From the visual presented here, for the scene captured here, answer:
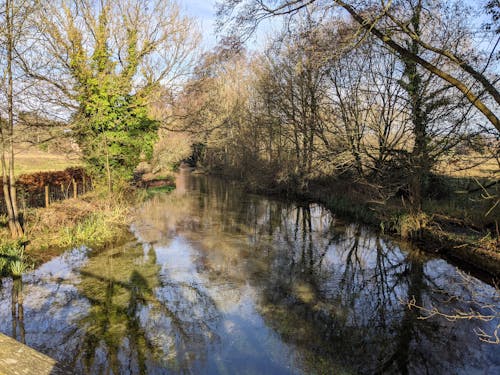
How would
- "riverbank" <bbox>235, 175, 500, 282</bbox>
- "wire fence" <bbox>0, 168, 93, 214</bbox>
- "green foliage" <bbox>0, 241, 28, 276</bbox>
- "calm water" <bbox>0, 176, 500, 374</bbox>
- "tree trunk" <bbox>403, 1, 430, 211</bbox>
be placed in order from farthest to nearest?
"wire fence" <bbox>0, 168, 93, 214</bbox> < "tree trunk" <bbox>403, 1, 430, 211</bbox> < "riverbank" <bbox>235, 175, 500, 282</bbox> < "green foliage" <bbox>0, 241, 28, 276</bbox> < "calm water" <bbox>0, 176, 500, 374</bbox>

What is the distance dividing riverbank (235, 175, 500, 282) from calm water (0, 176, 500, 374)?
0.64m

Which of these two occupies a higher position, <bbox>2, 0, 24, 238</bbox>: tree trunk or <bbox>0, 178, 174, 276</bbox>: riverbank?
<bbox>2, 0, 24, 238</bbox>: tree trunk

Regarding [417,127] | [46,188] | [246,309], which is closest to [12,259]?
[46,188]

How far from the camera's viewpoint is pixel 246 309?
6605 mm

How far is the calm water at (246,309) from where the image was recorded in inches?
198

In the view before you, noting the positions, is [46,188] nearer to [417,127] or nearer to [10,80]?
[10,80]

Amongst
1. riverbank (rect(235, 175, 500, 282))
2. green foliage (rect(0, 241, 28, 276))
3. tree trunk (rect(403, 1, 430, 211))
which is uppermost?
tree trunk (rect(403, 1, 430, 211))

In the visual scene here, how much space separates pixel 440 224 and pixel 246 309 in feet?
25.6

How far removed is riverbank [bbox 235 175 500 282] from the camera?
8695 millimetres

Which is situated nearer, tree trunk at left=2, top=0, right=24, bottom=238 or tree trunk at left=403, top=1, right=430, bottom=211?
tree trunk at left=2, top=0, right=24, bottom=238

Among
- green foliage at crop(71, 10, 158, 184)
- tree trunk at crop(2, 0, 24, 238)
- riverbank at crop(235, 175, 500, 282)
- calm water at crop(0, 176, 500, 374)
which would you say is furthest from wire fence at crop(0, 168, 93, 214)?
riverbank at crop(235, 175, 500, 282)

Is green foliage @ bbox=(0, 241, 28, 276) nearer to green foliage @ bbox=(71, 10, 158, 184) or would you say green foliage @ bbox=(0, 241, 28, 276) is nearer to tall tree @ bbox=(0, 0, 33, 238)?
tall tree @ bbox=(0, 0, 33, 238)

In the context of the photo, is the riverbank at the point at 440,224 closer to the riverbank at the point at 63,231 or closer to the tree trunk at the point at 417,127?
the tree trunk at the point at 417,127

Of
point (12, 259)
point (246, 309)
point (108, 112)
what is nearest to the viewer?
point (246, 309)
